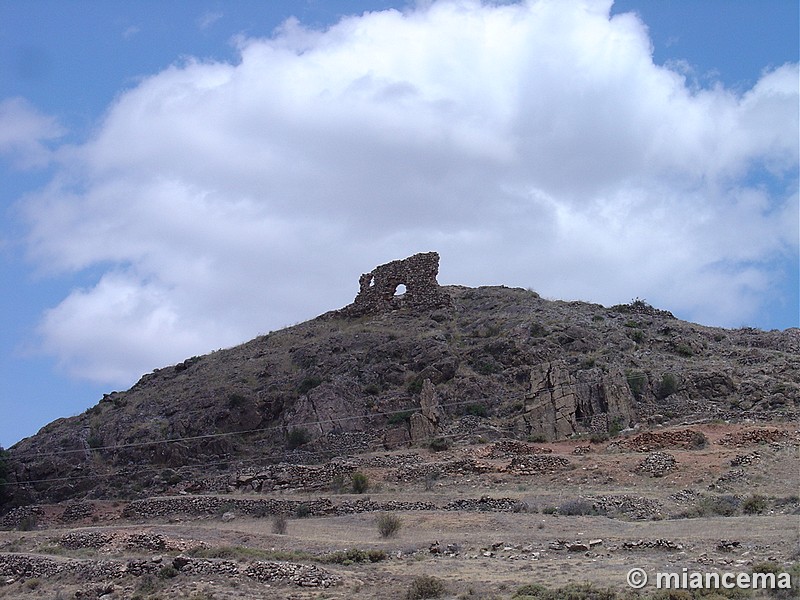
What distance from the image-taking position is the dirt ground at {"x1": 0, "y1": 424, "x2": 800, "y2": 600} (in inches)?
734

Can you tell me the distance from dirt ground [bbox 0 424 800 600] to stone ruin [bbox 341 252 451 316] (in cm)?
1715

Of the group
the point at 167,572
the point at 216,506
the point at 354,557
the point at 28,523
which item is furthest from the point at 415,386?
the point at 167,572

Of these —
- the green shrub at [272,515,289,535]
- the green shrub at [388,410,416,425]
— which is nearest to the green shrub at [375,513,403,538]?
the green shrub at [272,515,289,535]

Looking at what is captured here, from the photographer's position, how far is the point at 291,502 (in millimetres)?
31500

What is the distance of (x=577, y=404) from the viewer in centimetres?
3531

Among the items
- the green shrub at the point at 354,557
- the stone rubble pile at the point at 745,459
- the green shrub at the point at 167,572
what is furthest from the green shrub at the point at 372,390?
the green shrub at the point at 167,572

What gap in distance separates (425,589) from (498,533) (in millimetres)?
6314

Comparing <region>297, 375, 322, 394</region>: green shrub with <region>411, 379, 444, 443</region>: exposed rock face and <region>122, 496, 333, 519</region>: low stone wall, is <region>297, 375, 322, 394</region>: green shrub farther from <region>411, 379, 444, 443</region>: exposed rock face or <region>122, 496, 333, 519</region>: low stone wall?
<region>122, 496, 333, 519</region>: low stone wall

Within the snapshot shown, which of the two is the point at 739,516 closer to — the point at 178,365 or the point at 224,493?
the point at 224,493

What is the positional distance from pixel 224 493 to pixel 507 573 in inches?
730

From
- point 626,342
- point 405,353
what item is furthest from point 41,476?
point 626,342

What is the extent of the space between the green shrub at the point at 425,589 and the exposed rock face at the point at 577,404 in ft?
57.4

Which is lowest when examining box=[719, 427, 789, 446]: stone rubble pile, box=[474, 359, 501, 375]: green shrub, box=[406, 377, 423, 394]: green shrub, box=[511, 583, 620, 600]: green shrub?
box=[511, 583, 620, 600]: green shrub

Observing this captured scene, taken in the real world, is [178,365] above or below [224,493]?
above
